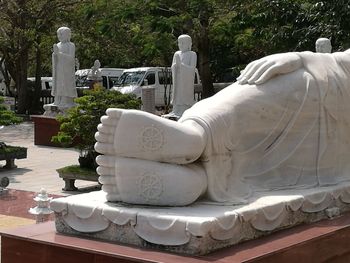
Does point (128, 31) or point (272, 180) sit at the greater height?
point (128, 31)

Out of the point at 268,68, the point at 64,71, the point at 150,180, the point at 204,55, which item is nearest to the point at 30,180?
the point at 64,71

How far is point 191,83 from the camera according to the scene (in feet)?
47.9

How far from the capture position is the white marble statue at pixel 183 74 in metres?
14.4

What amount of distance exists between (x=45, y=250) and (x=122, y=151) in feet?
2.43

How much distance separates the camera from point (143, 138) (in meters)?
4.19

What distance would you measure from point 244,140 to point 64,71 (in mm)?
10027

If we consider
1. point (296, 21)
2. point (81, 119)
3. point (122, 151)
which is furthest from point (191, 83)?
point (122, 151)

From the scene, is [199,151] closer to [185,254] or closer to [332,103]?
[185,254]

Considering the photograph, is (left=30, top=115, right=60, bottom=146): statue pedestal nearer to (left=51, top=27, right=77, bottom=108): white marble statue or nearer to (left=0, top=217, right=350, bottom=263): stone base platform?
(left=51, top=27, right=77, bottom=108): white marble statue

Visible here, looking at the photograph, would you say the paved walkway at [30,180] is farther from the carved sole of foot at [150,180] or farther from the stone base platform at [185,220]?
the carved sole of foot at [150,180]

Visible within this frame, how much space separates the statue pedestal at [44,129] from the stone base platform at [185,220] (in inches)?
372

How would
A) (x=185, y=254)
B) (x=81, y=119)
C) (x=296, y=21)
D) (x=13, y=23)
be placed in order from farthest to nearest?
(x=13, y=23)
(x=296, y=21)
(x=81, y=119)
(x=185, y=254)

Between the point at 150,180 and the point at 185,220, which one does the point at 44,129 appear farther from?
the point at 185,220

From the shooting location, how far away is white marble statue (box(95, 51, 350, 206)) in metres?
4.19
